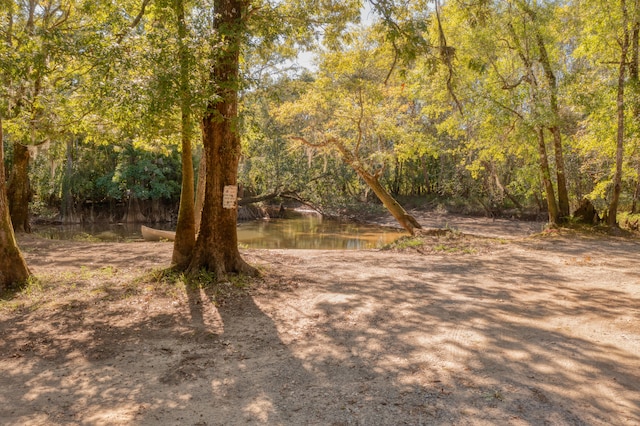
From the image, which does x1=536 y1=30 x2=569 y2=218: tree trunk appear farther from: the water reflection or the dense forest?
the water reflection

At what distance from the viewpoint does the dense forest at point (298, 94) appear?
20.2 ft

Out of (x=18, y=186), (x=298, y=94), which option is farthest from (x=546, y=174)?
(x=18, y=186)

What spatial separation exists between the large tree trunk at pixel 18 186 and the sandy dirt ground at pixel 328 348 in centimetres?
800

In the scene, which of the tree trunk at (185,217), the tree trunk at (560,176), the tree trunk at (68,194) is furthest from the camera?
the tree trunk at (68,194)

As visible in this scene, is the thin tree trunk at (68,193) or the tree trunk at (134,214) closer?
the thin tree trunk at (68,193)

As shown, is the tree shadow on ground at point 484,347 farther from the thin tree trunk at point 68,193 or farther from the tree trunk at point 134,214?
the tree trunk at point 134,214

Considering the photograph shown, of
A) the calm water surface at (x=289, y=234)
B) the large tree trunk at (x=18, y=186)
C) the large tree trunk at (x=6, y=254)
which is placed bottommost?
the calm water surface at (x=289, y=234)

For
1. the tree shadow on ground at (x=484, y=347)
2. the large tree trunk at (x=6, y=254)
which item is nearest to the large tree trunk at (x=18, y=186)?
the large tree trunk at (x=6, y=254)

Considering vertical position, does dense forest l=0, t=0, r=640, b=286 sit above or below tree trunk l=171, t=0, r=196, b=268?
above

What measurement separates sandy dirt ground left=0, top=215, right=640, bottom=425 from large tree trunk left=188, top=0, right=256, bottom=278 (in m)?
0.55

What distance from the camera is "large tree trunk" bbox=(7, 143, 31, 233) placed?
14188 millimetres

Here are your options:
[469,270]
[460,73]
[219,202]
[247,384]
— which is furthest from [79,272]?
[460,73]

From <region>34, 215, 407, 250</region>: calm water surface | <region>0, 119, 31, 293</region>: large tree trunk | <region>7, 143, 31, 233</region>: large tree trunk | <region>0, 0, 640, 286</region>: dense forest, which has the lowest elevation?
<region>34, 215, 407, 250</region>: calm water surface

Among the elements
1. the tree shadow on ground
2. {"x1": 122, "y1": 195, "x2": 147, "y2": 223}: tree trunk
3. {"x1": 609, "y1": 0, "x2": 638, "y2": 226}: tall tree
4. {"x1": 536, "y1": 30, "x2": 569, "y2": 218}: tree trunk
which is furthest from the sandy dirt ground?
{"x1": 122, "y1": 195, "x2": 147, "y2": 223}: tree trunk
